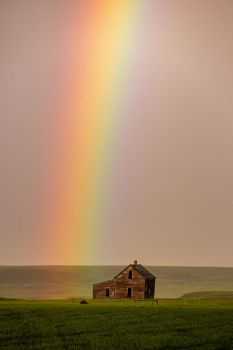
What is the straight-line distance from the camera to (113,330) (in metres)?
34.4

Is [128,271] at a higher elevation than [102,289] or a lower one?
higher

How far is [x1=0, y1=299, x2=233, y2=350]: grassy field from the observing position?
28.9 metres

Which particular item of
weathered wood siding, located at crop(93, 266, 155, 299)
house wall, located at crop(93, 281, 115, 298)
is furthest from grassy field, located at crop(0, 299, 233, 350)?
house wall, located at crop(93, 281, 115, 298)

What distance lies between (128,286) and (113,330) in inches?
2640

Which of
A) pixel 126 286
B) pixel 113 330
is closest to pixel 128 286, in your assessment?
pixel 126 286

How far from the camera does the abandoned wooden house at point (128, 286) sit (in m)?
99.9

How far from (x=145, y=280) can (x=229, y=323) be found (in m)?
61.6

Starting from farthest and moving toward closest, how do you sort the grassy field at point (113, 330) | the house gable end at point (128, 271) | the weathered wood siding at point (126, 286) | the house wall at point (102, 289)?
the house wall at point (102, 289) < the house gable end at point (128, 271) < the weathered wood siding at point (126, 286) < the grassy field at point (113, 330)

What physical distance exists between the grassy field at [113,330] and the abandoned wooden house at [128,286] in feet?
176

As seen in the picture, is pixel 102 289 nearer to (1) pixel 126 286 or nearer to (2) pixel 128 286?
(1) pixel 126 286

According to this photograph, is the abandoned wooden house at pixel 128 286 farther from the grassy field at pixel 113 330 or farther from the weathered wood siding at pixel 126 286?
the grassy field at pixel 113 330

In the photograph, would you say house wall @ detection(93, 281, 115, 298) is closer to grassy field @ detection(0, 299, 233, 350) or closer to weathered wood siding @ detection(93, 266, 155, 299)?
weathered wood siding @ detection(93, 266, 155, 299)

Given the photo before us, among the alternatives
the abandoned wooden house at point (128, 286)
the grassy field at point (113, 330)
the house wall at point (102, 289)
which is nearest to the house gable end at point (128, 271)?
the abandoned wooden house at point (128, 286)

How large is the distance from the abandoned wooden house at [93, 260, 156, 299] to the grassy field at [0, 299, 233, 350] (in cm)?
5355
